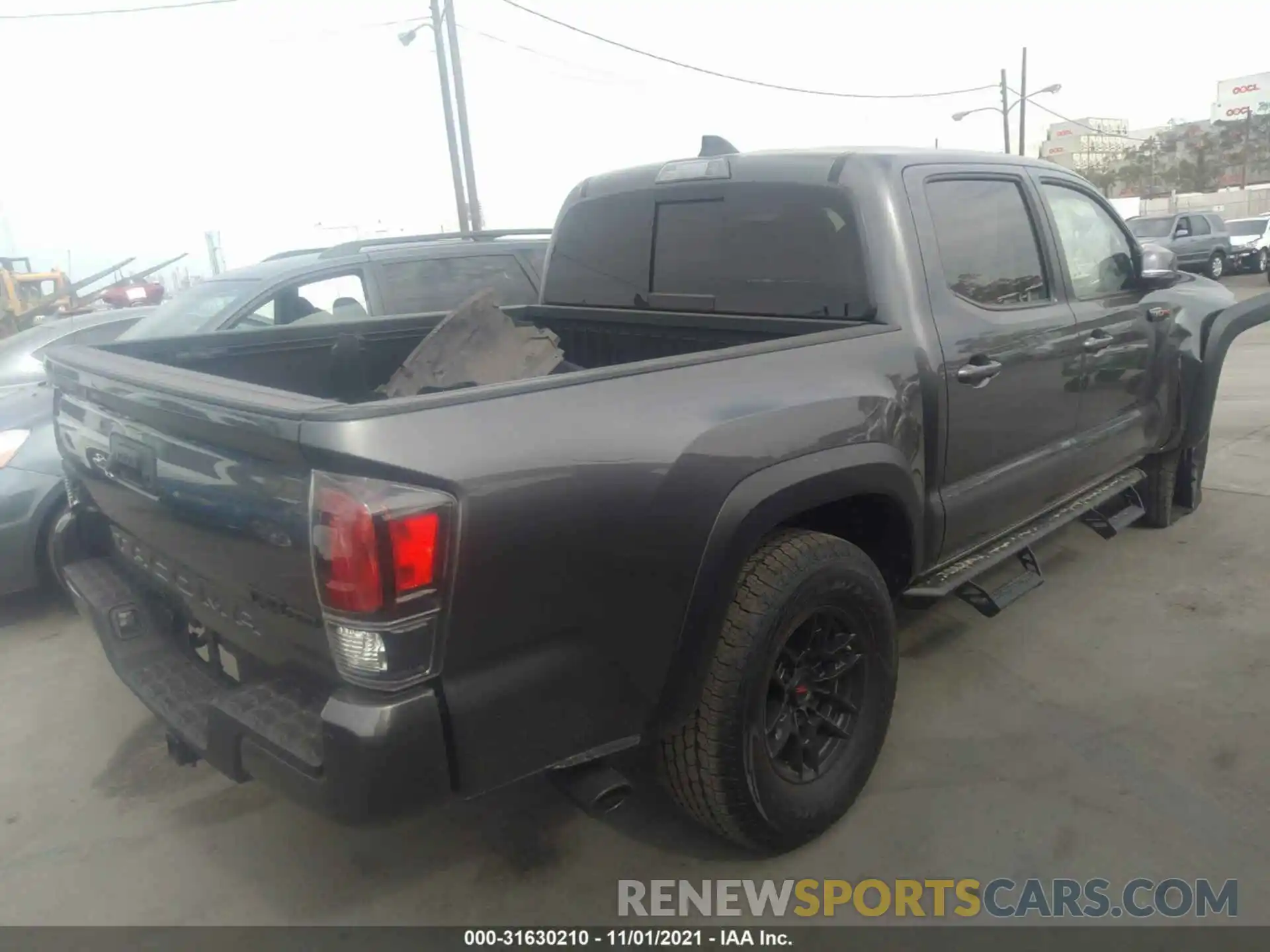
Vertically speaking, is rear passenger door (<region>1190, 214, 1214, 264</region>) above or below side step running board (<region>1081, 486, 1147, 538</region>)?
below

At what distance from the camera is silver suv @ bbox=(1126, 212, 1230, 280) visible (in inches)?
873

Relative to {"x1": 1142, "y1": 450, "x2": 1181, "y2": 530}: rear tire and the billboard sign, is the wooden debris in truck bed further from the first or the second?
the billboard sign

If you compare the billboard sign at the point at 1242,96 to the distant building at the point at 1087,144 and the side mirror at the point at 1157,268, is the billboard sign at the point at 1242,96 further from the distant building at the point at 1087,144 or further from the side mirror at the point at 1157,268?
the side mirror at the point at 1157,268

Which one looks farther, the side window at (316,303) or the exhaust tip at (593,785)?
the side window at (316,303)

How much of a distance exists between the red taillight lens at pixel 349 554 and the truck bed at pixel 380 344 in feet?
4.70

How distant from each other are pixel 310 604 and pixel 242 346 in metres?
1.81

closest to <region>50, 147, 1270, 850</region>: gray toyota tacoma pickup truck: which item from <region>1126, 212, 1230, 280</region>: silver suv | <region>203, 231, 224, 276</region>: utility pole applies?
<region>203, 231, 224, 276</region>: utility pole

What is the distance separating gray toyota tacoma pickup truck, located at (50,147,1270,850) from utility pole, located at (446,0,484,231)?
1424 cm

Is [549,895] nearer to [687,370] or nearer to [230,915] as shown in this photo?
[230,915]

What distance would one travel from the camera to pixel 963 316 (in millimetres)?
3031

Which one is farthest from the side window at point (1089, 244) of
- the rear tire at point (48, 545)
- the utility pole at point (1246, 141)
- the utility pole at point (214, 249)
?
the utility pole at point (1246, 141)

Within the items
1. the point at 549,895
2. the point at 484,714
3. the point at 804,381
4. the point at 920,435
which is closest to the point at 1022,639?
the point at 920,435

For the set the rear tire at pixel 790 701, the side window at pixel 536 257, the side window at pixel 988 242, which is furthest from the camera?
the side window at pixel 536 257

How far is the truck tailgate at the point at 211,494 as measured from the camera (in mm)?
1846
